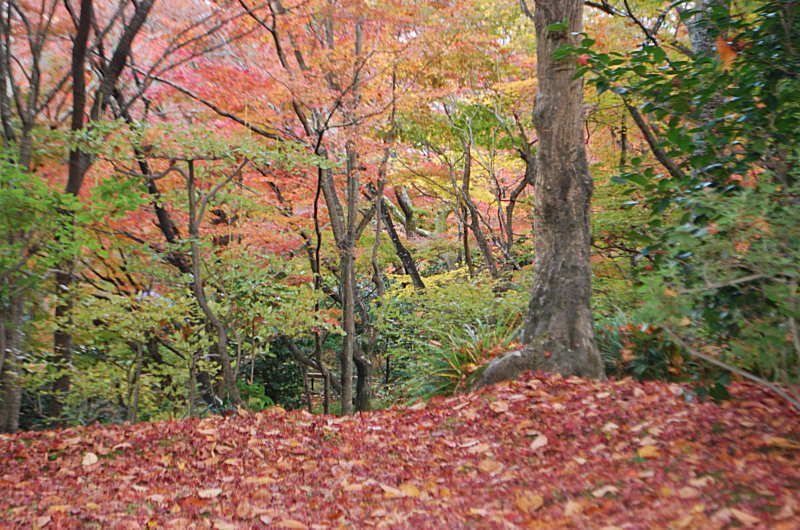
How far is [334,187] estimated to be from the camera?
29.5 feet

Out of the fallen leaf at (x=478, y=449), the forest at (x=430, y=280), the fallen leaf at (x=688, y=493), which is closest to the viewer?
the fallen leaf at (x=688, y=493)

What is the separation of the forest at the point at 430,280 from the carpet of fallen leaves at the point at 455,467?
0.02 m

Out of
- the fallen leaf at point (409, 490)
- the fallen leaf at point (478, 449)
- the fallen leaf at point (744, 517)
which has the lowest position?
the fallen leaf at point (409, 490)

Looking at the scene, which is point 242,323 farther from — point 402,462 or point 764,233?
point 764,233

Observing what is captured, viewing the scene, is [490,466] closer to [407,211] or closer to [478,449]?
[478,449]

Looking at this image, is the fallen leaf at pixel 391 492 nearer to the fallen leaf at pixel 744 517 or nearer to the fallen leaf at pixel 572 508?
the fallen leaf at pixel 572 508

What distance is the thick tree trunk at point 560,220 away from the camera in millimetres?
5133

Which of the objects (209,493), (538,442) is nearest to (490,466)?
(538,442)

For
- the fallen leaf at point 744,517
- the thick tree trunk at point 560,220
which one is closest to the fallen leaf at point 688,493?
the fallen leaf at point 744,517

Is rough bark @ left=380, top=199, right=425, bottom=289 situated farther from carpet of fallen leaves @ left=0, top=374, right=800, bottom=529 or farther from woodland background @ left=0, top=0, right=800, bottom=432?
carpet of fallen leaves @ left=0, top=374, right=800, bottom=529

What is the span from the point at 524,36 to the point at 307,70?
4.31 m

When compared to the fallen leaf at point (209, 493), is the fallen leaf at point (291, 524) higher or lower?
higher

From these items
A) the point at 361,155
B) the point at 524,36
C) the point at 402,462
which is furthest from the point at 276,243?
the point at 402,462

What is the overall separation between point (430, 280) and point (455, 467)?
7.44m
